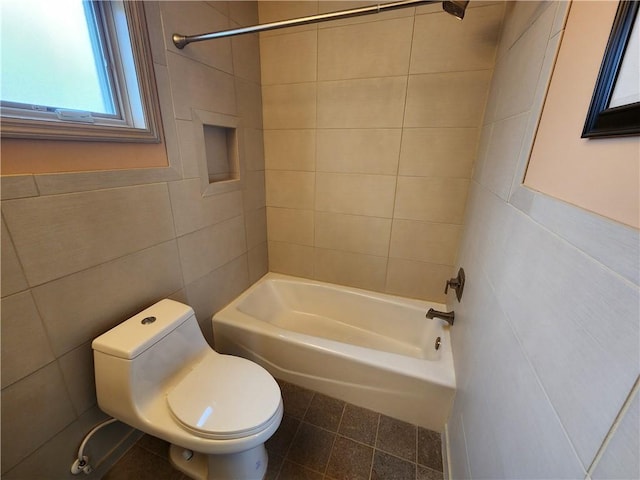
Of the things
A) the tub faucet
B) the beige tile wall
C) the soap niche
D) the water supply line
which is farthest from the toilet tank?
the tub faucet

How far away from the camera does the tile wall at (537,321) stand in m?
0.35

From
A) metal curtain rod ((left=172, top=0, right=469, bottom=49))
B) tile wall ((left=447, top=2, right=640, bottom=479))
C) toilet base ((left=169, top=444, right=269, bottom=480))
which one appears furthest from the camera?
toilet base ((left=169, top=444, right=269, bottom=480))

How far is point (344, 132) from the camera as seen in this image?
66.8 inches

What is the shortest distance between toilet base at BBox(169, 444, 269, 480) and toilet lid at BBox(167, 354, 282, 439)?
211 mm

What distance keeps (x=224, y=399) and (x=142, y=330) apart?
435 mm

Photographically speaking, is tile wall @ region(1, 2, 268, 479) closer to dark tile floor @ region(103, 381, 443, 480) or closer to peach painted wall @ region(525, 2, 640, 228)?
dark tile floor @ region(103, 381, 443, 480)

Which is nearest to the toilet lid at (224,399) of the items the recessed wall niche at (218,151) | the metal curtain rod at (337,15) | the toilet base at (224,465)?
the toilet base at (224,465)

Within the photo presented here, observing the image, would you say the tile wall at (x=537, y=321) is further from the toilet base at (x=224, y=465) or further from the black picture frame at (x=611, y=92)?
the toilet base at (x=224, y=465)

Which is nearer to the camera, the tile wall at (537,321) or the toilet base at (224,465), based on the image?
the tile wall at (537,321)

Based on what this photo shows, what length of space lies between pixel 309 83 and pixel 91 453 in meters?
2.24

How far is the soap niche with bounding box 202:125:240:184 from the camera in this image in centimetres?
151

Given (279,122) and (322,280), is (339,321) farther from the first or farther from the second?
(279,122)

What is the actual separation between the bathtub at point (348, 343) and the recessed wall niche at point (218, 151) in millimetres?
825

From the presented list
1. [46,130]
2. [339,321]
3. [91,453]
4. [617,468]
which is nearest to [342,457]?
[339,321]
